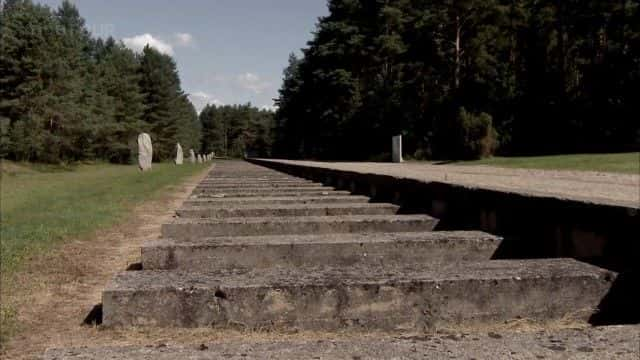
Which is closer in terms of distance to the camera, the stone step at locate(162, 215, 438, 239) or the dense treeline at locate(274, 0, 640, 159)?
the stone step at locate(162, 215, 438, 239)

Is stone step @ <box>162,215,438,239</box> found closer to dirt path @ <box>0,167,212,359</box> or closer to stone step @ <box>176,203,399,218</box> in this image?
dirt path @ <box>0,167,212,359</box>

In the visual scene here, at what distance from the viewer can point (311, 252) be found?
3.12 m

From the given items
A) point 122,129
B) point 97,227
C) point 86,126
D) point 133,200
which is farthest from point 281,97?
point 97,227

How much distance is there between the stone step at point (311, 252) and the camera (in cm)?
302

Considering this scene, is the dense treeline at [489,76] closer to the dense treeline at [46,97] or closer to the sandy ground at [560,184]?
the sandy ground at [560,184]

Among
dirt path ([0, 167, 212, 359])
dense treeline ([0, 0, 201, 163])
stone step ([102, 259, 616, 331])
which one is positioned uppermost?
dense treeline ([0, 0, 201, 163])

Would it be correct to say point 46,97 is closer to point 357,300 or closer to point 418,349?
point 357,300

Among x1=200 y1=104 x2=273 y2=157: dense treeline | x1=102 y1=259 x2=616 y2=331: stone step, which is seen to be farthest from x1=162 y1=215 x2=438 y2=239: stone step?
x1=200 y1=104 x2=273 y2=157: dense treeline

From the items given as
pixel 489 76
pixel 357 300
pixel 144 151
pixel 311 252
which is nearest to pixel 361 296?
pixel 357 300

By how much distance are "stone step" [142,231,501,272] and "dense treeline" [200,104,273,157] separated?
5362 inches

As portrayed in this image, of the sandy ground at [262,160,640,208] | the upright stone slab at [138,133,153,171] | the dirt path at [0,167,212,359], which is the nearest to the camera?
the dirt path at [0,167,212,359]

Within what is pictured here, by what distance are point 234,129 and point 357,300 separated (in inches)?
6451

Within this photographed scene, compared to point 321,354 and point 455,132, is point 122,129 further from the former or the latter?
point 321,354

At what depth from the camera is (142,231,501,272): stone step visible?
9.92ft
